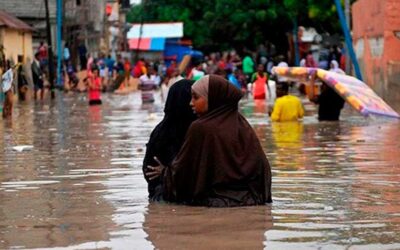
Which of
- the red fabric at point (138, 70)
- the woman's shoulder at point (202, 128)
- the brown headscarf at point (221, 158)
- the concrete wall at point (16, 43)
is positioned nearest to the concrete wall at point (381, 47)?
the concrete wall at point (16, 43)

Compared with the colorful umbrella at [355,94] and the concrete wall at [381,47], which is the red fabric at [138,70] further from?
the colorful umbrella at [355,94]

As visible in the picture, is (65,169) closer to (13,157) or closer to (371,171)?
(13,157)

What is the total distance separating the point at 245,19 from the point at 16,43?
63.7ft

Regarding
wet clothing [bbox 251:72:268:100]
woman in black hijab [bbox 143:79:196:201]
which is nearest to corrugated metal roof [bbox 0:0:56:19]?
wet clothing [bbox 251:72:268:100]

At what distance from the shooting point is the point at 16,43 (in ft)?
150

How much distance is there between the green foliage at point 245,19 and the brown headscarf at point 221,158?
40905 mm

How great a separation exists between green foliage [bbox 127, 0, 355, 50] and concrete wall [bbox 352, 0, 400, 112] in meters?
15.1

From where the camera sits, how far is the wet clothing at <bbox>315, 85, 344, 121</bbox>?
75.0ft

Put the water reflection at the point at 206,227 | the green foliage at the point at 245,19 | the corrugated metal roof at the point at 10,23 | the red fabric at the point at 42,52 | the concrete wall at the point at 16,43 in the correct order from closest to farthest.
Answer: the water reflection at the point at 206,227 → the corrugated metal roof at the point at 10,23 → the concrete wall at the point at 16,43 → the red fabric at the point at 42,52 → the green foliage at the point at 245,19

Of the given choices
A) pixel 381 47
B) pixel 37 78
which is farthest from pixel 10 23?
pixel 381 47

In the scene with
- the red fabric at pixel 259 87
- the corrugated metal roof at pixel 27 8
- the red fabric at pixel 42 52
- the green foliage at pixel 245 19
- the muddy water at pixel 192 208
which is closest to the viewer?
the muddy water at pixel 192 208

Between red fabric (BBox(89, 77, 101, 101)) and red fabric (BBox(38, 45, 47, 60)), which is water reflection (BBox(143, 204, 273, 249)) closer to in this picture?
red fabric (BBox(89, 77, 101, 101))

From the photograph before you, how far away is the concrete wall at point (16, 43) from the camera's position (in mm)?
43594

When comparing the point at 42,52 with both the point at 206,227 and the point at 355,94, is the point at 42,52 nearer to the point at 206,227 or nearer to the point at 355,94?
the point at 355,94
